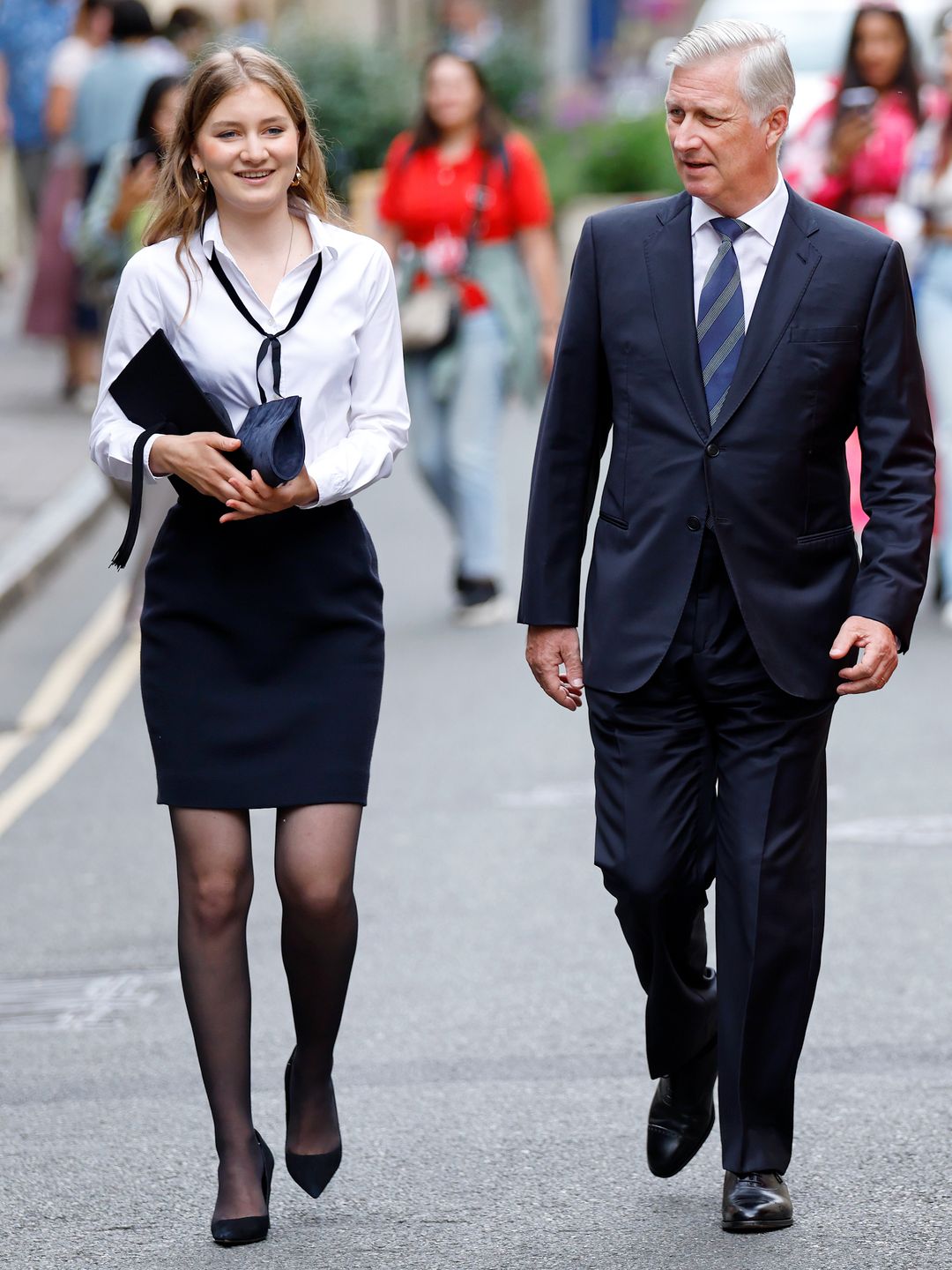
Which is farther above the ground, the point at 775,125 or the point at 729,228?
the point at 775,125

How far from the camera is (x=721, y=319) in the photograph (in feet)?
13.9

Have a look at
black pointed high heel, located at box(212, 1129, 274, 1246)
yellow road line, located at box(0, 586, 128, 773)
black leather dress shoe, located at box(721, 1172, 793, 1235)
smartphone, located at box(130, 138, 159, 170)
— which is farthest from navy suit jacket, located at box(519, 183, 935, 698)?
smartphone, located at box(130, 138, 159, 170)

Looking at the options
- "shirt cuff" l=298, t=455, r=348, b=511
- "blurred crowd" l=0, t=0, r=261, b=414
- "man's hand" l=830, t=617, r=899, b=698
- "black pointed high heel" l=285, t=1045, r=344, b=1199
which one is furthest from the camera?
"blurred crowd" l=0, t=0, r=261, b=414

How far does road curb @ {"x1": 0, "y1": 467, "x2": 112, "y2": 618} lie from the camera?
11.1 metres

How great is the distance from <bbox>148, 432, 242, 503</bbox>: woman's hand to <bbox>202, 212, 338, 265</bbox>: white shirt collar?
0.34 meters

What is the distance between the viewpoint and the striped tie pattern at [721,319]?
421cm

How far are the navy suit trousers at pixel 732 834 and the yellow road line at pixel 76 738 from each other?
361 cm

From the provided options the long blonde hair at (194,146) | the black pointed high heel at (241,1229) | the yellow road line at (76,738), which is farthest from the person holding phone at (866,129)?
the black pointed high heel at (241,1229)

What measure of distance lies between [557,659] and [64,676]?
549 centimetres

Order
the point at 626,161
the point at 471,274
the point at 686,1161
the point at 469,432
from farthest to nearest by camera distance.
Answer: the point at 626,161 → the point at 469,432 → the point at 471,274 → the point at 686,1161

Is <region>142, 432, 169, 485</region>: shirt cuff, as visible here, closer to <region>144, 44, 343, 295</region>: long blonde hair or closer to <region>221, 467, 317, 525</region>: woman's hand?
<region>221, 467, 317, 525</region>: woman's hand

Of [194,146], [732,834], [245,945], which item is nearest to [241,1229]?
[245,945]

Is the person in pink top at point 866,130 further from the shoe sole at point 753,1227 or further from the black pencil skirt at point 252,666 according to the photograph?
the shoe sole at point 753,1227

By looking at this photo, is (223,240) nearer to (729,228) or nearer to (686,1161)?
(729,228)
